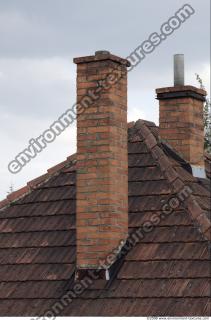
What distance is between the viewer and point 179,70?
17047 millimetres

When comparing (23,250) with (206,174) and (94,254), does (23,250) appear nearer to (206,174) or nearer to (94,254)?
(94,254)

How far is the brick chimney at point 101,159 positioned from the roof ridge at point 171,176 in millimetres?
782

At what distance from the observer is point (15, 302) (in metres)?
13.7

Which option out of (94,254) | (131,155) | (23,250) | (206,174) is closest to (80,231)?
(94,254)

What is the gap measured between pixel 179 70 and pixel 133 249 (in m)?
4.42

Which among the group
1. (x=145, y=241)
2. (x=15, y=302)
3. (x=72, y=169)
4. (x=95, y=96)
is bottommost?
(x=15, y=302)

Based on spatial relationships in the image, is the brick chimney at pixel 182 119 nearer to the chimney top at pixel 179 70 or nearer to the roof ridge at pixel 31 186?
the chimney top at pixel 179 70

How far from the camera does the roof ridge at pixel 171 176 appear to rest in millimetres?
13469

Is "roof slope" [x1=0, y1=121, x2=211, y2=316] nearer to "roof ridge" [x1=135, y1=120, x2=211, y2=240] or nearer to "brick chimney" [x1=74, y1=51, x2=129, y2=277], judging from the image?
"roof ridge" [x1=135, y1=120, x2=211, y2=240]

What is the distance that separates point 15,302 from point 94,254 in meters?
1.31

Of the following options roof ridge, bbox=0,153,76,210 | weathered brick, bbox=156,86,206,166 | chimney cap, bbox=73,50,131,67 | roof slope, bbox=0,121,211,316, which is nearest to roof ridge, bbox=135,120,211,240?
roof slope, bbox=0,121,211,316

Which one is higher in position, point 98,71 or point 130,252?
point 98,71

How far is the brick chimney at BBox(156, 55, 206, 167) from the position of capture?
16.5 meters

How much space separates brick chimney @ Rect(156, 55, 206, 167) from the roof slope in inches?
14.0
